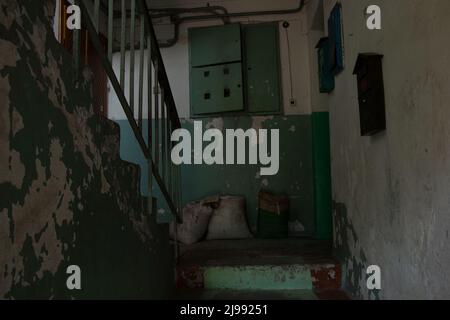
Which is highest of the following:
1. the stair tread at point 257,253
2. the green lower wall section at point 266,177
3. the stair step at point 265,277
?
the green lower wall section at point 266,177

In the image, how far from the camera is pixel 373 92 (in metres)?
1.67

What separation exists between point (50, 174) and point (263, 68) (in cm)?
325

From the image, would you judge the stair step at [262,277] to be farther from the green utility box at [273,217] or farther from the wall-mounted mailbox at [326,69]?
the wall-mounted mailbox at [326,69]

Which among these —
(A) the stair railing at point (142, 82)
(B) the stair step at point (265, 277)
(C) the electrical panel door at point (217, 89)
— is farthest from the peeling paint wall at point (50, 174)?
(C) the electrical panel door at point (217, 89)

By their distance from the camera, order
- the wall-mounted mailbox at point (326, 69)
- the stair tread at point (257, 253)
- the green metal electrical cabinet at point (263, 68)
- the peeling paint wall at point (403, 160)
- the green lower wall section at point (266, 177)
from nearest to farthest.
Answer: the peeling paint wall at point (403, 160) < the stair tread at point (257, 253) < the wall-mounted mailbox at point (326, 69) < the green lower wall section at point (266, 177) < the green metal electrical cabinet at point (263, 68)

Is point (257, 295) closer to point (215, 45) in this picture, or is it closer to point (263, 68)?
point (263, 68)

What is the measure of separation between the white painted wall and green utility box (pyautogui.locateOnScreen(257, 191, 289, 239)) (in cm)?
100

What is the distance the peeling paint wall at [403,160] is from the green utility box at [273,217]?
3.99 feet

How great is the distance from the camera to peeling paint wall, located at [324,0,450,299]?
45.1 inches

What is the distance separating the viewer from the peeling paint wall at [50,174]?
0.81m

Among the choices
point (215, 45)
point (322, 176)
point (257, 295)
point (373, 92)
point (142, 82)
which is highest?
point (215, 45)

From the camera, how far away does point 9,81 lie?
0.81 m

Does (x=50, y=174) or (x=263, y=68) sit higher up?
(x=263, y=68)

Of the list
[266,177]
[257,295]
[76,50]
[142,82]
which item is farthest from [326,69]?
[76,50]
